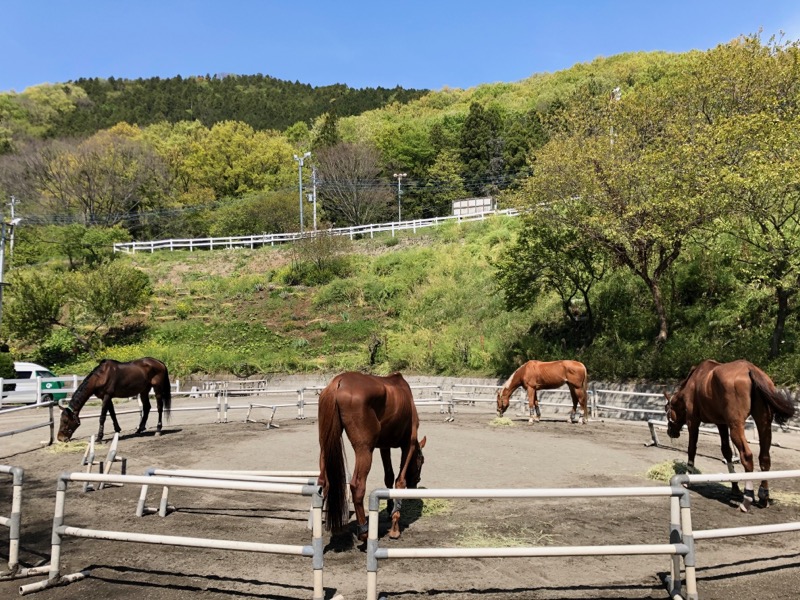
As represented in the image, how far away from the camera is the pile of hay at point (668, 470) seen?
8.84 metres

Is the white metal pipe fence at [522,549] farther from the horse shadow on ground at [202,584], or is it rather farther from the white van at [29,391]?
the white van at [29,391]

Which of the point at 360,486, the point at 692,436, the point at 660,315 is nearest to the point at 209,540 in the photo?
the point at 360,486

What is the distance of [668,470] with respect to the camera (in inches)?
355

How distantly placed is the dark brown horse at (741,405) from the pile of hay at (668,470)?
0.90 m

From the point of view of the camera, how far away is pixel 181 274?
155ft

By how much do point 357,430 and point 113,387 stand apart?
9.60m

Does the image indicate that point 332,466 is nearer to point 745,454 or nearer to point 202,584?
point 202,584

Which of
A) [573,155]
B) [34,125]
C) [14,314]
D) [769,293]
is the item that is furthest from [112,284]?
[34,125]

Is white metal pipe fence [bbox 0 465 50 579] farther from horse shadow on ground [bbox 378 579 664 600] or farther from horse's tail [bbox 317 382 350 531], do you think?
horse shadow on ground [bbox 378 579 664 600]

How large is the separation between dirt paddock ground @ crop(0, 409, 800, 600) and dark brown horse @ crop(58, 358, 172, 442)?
95 cm

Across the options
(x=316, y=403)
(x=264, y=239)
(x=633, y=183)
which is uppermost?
(x=264, y=239)

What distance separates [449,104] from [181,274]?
70926mm

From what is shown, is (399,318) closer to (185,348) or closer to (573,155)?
(185,348)

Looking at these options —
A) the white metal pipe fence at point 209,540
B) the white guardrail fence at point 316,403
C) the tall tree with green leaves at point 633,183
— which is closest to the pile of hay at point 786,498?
the white guardrail fence at point 316,403
